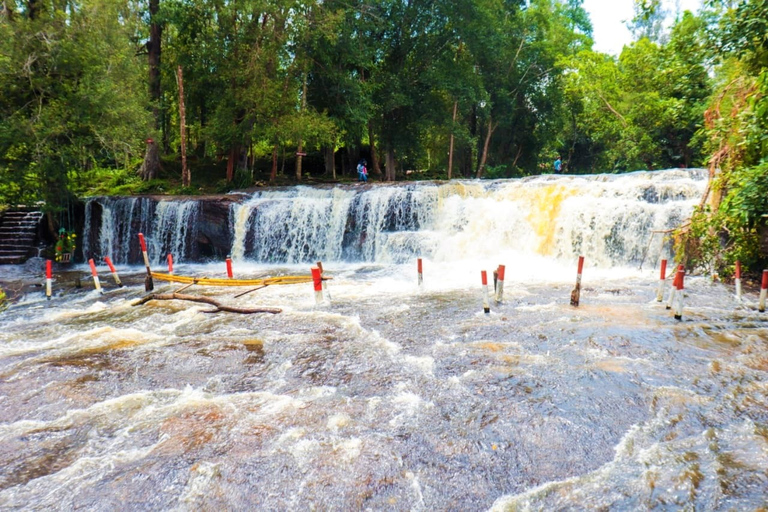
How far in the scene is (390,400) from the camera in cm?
566

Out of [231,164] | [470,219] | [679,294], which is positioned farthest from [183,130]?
[679,294]

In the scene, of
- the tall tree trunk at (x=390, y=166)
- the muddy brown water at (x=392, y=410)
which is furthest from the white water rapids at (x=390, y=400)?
the tall tree trunk at (x=390, y=166)

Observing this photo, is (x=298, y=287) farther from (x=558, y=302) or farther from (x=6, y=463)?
(x=6, y=463)

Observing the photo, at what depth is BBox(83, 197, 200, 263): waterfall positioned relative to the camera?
18.2 metres

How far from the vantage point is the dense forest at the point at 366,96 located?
1134cm

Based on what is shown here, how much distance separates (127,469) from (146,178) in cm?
2226

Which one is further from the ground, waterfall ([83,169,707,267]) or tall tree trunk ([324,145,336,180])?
tall tree trunk ([324,145,336,180])

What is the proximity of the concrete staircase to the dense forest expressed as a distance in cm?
200

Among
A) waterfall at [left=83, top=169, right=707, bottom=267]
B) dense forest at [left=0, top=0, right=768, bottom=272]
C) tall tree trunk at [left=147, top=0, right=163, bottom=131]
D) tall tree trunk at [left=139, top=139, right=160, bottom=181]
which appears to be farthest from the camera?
tall tree trunk at [left=139, top=139, right=160, bottom=181]

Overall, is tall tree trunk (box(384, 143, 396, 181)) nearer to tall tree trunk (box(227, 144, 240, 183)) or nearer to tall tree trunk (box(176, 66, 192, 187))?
tall tree trunk (box(227, 144, 240, 183))

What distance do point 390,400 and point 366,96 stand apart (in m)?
20.6

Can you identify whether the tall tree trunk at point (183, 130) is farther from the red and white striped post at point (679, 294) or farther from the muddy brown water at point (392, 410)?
the red and white striped post at point (679, 294)

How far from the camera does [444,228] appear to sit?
17.2 m

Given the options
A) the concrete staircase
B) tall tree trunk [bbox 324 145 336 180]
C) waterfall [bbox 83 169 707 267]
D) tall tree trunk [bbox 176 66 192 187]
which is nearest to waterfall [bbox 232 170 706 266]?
waterfall [bbox 83 169 707 267]
